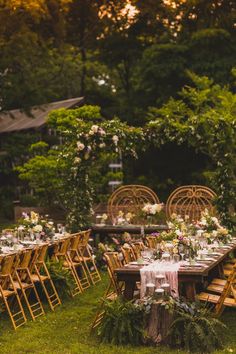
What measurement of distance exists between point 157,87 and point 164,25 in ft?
8.66

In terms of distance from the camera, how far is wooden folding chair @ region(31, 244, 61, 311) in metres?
9.56

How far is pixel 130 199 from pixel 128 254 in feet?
21.4

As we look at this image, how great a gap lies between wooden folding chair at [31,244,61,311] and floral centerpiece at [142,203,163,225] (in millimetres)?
3501

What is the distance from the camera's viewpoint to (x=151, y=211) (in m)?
13.5

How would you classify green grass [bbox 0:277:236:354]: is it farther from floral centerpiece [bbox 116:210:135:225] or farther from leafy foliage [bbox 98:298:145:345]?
floral centerpiece [bbox 116:210:135:225]

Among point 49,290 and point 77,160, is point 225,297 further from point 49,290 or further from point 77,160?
point 77,160

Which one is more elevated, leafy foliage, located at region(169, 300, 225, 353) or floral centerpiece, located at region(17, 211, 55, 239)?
floral centerpiece, located at region(17, 211, 55, 239)

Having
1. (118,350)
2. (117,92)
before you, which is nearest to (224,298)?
(118,350)

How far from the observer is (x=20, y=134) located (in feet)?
76.1

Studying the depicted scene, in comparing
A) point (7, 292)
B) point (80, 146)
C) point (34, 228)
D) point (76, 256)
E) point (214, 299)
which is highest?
point (80, 146)

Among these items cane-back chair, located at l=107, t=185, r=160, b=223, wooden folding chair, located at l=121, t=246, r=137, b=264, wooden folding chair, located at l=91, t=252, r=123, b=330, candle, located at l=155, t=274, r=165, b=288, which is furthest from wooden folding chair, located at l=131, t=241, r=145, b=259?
cane-back chair, located at l=107, t=185, r=160, b=223

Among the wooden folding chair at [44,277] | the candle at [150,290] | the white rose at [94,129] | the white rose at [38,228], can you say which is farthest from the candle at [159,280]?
the white rose at [94,129]

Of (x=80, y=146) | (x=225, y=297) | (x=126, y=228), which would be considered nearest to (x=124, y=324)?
(x=225, y=297)

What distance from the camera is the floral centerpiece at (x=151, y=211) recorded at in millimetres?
13423
